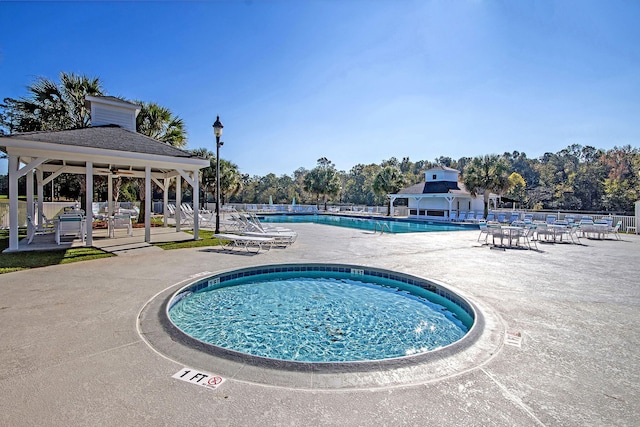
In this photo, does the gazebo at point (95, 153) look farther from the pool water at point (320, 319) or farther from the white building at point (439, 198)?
the white building at point (439, 198)

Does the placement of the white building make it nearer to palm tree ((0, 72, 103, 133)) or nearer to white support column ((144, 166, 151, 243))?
white support column ((144, 166, 151, 243))

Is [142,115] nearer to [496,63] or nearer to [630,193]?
[496,63]

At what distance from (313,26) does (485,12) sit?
5.85 meters

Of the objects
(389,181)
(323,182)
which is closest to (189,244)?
(389,181)

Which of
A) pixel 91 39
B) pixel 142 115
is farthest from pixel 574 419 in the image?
pixel 142 115

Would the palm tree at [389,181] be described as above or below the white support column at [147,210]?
above

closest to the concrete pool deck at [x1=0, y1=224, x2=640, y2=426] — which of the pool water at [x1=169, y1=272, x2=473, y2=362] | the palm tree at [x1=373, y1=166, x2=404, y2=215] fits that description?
the pool water at [x1=169, y1=272, x2=473, y2=362]

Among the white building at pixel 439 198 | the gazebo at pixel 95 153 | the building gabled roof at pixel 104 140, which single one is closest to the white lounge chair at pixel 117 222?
the gazebo at pixel 95 153

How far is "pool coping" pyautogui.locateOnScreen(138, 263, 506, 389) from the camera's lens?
275 centimetres

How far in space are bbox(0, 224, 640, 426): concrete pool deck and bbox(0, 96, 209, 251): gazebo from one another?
4.39m

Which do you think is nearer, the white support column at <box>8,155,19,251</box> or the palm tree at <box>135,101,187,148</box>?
the white support column at <box>8,155,19,251</box>

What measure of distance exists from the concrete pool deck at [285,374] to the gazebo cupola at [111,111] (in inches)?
374

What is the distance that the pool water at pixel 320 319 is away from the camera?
156 inches

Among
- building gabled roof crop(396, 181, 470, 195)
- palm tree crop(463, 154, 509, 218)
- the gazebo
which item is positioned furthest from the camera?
building gabled roof crop(396, 181, 470, 195)
